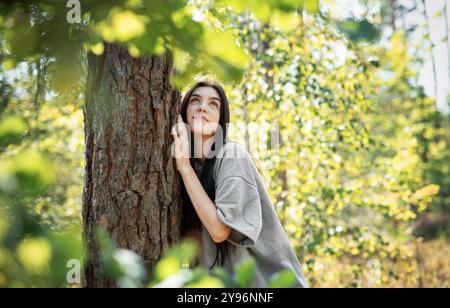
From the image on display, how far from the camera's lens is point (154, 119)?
163 centimetres

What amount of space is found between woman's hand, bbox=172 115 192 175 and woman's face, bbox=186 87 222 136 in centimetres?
33

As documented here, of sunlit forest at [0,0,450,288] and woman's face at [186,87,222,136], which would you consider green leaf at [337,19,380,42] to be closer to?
sunlit forest at [0,0,450,288]

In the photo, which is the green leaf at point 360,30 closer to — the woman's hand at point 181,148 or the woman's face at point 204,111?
the woman's hand at point 181,148

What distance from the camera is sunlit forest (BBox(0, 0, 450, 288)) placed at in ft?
1.78

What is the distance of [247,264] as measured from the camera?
0.56m

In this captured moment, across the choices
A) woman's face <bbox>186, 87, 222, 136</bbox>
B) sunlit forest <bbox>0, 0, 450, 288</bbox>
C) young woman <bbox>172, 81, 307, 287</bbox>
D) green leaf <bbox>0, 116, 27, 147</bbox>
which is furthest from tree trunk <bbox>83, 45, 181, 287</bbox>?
green leaf <bbox>0, 116, 27, 147</bbox>

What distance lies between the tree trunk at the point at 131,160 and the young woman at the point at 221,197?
12 centimetres

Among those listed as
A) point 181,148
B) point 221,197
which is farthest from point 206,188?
point 181,148

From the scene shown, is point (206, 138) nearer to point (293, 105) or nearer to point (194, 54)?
point (194, 54)

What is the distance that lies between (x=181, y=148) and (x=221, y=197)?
267 millimetres

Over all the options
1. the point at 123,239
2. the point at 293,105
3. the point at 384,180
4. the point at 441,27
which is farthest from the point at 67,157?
the point at 441,27

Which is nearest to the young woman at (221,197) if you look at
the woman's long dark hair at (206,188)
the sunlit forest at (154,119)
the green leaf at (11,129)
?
the woman's long dark hair at (206,188)

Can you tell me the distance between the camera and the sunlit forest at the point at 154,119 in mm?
543
